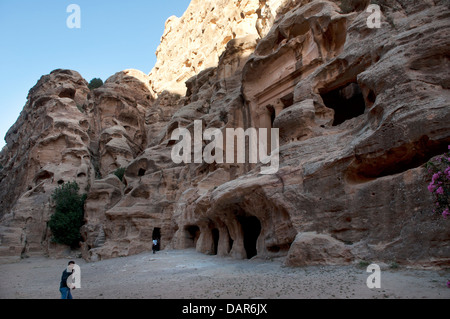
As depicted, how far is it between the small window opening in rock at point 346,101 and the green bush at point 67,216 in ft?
72.2

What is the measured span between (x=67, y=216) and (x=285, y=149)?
21.7m

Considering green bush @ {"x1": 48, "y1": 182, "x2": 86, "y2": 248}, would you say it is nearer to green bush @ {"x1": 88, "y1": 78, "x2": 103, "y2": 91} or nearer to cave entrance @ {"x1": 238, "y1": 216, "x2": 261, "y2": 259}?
cave entrance @ {"x1": 238, "y1": 216, "x2": 261, "y2": 259}

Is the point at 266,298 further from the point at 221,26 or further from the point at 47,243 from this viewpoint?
the point at 221,26

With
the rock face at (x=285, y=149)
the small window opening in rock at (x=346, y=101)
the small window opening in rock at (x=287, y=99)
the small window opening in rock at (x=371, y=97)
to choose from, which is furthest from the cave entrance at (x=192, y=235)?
the small window opening in rock at (x=371, y=97)

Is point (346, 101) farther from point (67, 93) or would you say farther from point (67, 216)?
point (67, 93)

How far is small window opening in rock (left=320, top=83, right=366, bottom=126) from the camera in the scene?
1504 centimetres

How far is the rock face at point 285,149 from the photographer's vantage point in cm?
697

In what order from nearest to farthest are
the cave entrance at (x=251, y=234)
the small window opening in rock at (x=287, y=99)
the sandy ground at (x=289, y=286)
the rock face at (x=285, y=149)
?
the sandy ground at (x=289, y=286)
the rock face at (x=285, y=149)
the cave entrance at (x=251, y=234)
the small window opening in rock at (x=287, y=99)

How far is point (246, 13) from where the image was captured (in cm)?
3403

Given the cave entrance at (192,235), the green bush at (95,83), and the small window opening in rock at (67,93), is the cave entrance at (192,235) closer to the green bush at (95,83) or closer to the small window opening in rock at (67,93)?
the small window opening in rock at (67,93)

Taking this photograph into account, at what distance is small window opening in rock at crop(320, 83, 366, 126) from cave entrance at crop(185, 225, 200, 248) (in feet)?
33.8

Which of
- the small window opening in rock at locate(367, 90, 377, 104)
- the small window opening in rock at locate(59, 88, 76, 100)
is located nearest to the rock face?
the small window opening in rock at locate(367, 90, 377, 104)

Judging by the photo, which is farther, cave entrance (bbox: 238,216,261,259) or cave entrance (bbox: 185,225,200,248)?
cave entrance (bbox: 185,225,200,248)

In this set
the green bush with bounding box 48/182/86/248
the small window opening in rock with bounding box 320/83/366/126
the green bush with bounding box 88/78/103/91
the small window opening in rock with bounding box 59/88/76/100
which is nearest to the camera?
the small window opening in rock with bounding box 320/83/366/126
